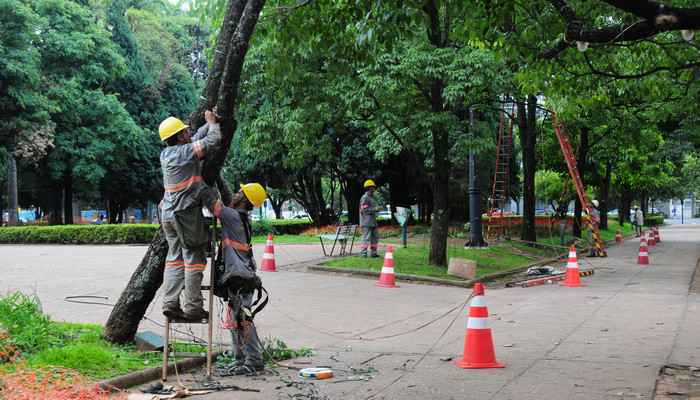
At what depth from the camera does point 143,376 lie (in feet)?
21.6

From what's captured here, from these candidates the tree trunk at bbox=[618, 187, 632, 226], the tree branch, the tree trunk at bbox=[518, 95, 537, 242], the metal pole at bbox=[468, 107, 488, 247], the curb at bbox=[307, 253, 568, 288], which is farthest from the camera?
the tree trunk at bbox=[618, 187, 632, 226]

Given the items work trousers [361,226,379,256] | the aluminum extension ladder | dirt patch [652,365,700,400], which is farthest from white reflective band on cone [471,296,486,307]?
the aluminum extension ladder

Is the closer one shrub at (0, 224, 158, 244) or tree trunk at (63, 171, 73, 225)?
shrub at (0, 224, 158, 244)

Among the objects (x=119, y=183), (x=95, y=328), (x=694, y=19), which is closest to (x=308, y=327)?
(x=95, y=328)

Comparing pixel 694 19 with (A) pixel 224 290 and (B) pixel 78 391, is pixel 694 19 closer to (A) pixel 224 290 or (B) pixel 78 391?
(A) pixel 224 290

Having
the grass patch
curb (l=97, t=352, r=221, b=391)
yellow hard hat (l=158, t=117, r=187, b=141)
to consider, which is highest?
yellow hard hat (l=158, t=117, r=187, b=141)

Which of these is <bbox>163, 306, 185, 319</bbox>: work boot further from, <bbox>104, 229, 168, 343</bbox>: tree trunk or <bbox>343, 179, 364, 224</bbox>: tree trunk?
<bbox>343, 179, 364, 224</bbox>: tree trunk

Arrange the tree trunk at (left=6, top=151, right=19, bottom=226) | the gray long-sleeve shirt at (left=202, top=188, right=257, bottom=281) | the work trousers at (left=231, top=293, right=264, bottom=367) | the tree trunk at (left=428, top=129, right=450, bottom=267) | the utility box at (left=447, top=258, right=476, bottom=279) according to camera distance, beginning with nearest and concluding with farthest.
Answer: the gray long-sleeve shirt at (left=202, top=188, right=257, bottom=281)
the work trousers at (left=231, top=293, right=264, bottom=367)
the utility box at (left=447, top=258, right=476, bottom=279)
the tree trunk at (left=428, top=129, right=450, bottom=267)
the tree trunk at (left=6, top=151, right=19, bottom=226)

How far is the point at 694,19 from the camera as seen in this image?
5.96 meters

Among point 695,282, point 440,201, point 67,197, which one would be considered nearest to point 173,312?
point 440,201

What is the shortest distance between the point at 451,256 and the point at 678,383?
43.8 feet

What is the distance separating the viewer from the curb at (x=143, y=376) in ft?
20.1

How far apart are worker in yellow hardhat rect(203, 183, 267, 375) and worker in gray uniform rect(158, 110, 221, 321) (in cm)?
26

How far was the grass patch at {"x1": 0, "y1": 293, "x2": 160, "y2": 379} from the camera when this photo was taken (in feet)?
20.9
